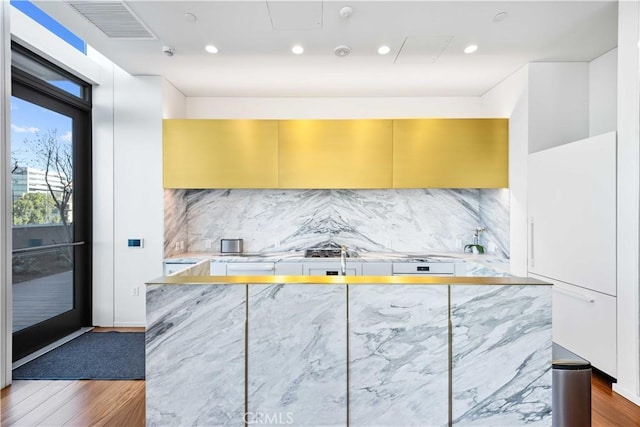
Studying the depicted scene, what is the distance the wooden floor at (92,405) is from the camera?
7.00 feet

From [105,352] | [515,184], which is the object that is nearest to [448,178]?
[515,184]

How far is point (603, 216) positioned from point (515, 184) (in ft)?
3.82

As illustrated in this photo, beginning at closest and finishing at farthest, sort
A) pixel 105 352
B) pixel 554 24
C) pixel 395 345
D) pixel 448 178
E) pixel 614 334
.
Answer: pixel 395 345
pixel 614 334
pixel 554 24
pixel 105 352
pixel 448 178

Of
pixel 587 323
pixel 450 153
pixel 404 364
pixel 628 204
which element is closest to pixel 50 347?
pixel 404 364

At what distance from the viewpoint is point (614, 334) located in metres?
2.46

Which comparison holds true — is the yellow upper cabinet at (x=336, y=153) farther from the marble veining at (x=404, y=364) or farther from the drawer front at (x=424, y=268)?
the marble veining at (x=404, y=364)

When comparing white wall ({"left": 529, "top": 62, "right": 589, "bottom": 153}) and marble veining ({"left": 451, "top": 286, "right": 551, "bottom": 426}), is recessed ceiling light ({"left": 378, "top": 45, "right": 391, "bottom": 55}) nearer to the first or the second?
white wall ({"left": 529, "top": 62, "right": 589, "bottom": 153})

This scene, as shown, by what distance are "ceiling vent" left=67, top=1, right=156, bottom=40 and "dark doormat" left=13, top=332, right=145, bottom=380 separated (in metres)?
2.79

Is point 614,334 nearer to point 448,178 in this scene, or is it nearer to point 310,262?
point 448,178

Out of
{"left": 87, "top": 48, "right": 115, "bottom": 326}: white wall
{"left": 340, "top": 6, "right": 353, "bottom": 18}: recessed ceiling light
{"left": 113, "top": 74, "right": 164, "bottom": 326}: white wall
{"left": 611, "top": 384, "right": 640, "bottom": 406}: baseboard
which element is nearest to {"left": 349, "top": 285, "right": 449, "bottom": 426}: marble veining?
{"left": 611, "top": 384, "right": 640, "bottom": 406}: baseboard

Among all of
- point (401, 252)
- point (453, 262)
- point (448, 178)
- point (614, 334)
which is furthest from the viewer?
point (401, 252)

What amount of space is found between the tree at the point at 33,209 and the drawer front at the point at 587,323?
15.6 ft

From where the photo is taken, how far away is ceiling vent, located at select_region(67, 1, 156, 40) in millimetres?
2428

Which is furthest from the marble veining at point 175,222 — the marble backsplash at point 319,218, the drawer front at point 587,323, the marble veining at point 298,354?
the drawer front at point 587,323
